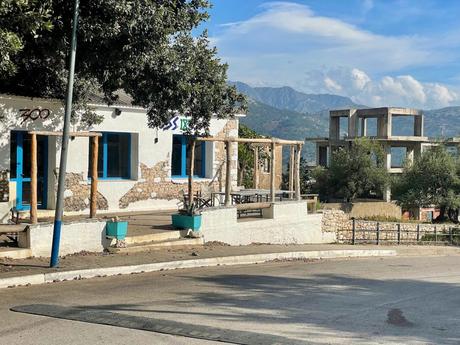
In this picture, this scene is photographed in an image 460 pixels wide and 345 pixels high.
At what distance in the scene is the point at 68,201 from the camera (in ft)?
62.3

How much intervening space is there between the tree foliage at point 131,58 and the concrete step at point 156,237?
2806 millimetres

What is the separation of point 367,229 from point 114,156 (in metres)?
13.4

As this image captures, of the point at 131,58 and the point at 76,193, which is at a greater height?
the point at 131,58

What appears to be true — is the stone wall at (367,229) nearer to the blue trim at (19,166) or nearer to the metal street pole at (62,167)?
the blue trim at (19,166)

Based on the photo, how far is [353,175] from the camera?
4434cm

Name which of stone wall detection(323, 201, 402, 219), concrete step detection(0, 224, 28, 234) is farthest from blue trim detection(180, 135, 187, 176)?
stone wall detection(323, 201, 402, 219)

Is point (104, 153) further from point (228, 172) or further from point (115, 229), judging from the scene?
point (115, 229)

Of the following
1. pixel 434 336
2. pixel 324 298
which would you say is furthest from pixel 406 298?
pixel 434 336

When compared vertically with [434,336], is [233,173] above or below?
above

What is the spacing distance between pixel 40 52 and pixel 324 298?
7198mm

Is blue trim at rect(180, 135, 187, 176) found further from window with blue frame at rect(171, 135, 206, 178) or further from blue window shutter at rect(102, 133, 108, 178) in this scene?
blue window shutter at rect(102, 133, 108, 178)

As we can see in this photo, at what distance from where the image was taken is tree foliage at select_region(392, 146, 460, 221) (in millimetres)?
39219

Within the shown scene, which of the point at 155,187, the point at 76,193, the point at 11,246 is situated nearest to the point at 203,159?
the point at 155,187

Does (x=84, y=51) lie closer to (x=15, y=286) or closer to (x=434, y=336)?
(x=15, y=286)
